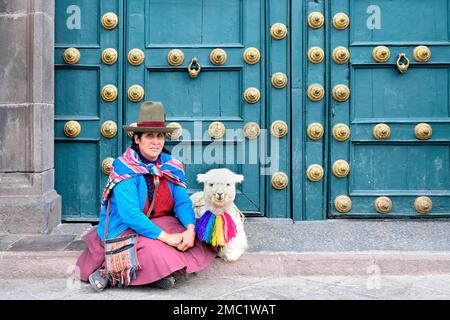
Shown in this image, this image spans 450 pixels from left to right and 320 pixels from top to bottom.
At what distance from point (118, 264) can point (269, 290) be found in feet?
3.19

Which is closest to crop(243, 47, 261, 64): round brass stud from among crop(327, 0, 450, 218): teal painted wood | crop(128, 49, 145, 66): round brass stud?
crop(327, 0, 450, 218): teal painted wood

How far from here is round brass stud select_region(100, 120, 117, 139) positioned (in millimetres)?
4895

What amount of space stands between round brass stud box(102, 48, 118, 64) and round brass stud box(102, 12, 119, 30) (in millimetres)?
196

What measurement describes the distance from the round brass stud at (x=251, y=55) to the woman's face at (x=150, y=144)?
1495 millimetres

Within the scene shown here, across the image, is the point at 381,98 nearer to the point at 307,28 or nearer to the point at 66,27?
the point at 307,28

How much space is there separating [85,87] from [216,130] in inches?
47.3

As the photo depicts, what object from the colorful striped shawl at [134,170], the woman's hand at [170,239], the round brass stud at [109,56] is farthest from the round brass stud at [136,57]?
the woman's hand at [170,239]

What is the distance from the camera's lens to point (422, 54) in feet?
15.8

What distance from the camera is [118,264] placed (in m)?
3.49

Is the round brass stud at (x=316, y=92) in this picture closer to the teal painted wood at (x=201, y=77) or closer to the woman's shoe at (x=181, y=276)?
the teal painted wood at (x=201, y=77)

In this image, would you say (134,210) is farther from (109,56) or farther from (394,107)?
(394,107)

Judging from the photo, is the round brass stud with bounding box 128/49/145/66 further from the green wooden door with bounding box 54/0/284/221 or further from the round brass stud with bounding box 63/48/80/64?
the round brass stud with bounding box 63/48/80/64

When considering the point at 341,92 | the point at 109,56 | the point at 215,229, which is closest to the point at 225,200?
the point at 215,229
